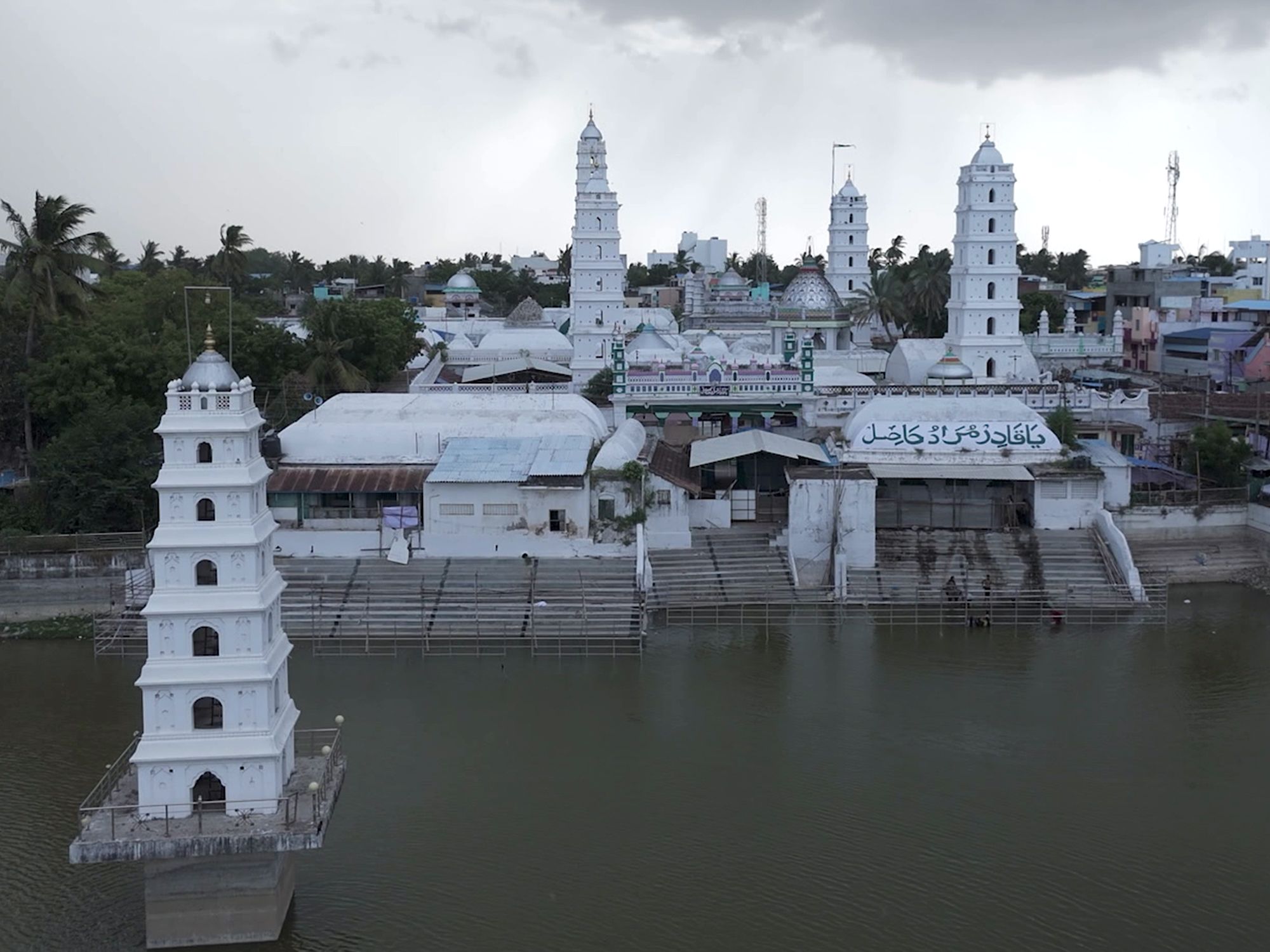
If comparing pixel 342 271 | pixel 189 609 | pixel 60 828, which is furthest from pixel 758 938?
pixel 342 271

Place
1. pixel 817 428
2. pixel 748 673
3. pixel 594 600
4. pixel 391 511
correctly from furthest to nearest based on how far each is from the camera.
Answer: pixel 817 428
pixel 391 511
pixel 594 600
pixel 748 673

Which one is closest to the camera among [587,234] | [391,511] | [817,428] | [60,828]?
[60,828]

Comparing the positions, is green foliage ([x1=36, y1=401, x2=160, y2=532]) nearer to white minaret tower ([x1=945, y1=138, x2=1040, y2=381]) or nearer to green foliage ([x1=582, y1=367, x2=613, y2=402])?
green foliage ([x1=582, y1=367, x2=613, y2=402])

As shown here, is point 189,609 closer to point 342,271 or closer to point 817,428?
point 817,428

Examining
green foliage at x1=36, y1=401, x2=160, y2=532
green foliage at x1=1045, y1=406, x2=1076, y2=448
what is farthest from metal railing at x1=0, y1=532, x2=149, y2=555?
green foliage at x1=1045, y1=406, x2=1076, y2=448

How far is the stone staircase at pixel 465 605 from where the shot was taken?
28.0 metres

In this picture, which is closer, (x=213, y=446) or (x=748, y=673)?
(x=213, y=446)

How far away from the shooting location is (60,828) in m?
19.5

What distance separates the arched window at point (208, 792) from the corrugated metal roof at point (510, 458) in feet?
48.9

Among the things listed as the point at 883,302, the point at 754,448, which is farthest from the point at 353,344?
the point at 883,302

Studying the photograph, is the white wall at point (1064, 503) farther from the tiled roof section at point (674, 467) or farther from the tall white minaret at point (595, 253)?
the tall white minaret at point (595, 253)

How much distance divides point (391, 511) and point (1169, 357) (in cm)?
3895

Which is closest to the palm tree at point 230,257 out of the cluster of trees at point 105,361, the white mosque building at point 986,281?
the cluster of trees at point 105,361

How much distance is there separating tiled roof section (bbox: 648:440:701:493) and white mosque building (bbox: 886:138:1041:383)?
13677 mm
